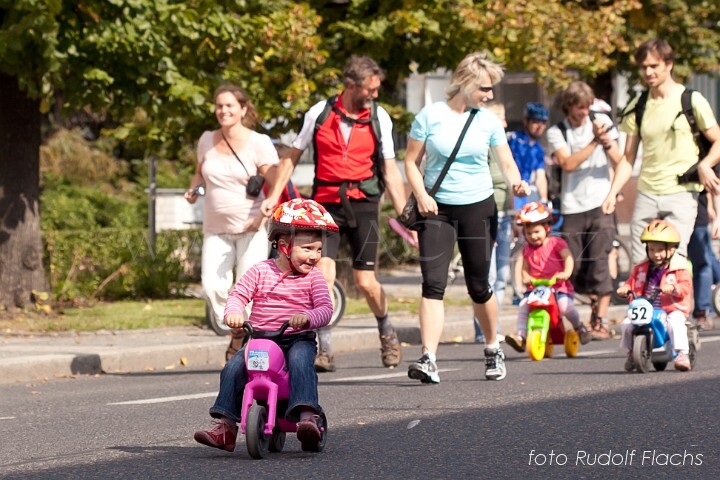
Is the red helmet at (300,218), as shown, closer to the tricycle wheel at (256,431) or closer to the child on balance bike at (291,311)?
the child on balance bike at (291,311)

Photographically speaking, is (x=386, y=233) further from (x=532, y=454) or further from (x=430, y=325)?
(x=532, y=454)

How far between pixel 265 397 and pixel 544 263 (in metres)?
5.40

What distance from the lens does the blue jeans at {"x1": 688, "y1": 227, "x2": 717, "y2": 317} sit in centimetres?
1340

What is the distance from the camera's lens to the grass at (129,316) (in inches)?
566

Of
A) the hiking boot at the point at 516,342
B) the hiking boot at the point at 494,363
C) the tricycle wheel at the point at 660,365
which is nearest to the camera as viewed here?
the hiking boot at the point at 494,363

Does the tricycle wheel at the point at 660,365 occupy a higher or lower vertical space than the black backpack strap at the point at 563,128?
lower

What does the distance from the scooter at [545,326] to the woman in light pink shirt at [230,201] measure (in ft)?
6.77

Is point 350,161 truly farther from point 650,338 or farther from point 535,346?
point 650,338

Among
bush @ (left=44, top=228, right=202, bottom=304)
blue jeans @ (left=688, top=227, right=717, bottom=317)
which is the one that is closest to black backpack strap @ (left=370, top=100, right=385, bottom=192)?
blue jeans @ (left=688, top=227, right=717, bottom=317)

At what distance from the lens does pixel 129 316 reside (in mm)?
Result: 15602

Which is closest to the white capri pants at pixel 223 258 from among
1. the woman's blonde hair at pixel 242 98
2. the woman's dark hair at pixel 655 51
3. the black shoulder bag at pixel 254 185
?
the black shoulder bag at pixel 254 185

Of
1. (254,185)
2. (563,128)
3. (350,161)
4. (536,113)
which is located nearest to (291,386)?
(350,161)

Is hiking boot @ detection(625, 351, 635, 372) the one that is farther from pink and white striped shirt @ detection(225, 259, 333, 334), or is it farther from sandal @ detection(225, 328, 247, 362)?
pink and white striped shirt @ detection(225, 259, 333, 334)

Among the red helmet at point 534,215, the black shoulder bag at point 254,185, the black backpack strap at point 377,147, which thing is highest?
the black backpack strap at point 377,147
